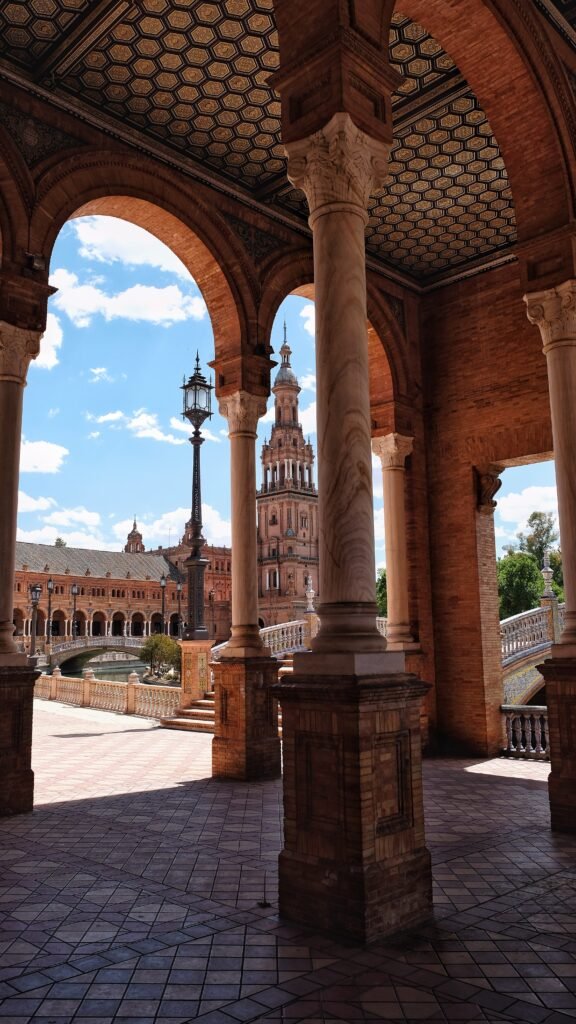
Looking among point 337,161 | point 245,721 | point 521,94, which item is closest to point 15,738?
point 245,721

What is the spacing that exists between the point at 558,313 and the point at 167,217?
547 centimetres

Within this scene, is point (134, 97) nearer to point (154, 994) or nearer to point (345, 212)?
point (345, 212)

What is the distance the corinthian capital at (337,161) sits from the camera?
5.54m

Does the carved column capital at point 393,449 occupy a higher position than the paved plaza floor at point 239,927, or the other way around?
the carved column capital at point 393,449

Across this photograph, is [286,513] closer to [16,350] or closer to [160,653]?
[160,653]

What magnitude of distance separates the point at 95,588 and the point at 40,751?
71062 mm

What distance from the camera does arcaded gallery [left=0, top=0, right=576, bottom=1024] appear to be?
4.54 meters

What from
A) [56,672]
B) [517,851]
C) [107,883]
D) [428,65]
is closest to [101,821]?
[107,883]

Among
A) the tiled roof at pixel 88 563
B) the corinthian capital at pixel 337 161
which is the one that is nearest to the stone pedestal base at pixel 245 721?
the corinthian capital at pixel 337 161

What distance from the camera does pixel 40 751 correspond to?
13.6 m

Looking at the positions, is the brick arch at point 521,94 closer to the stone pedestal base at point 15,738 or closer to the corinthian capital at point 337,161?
the corinthian capital at point 337,161

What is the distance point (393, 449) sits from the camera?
13.2 metres

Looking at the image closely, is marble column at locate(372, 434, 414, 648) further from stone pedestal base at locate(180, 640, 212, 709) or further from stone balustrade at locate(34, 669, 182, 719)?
stone balustrade at locate(34, 669, 182, 719)

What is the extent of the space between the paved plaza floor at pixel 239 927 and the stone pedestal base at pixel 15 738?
31cm
